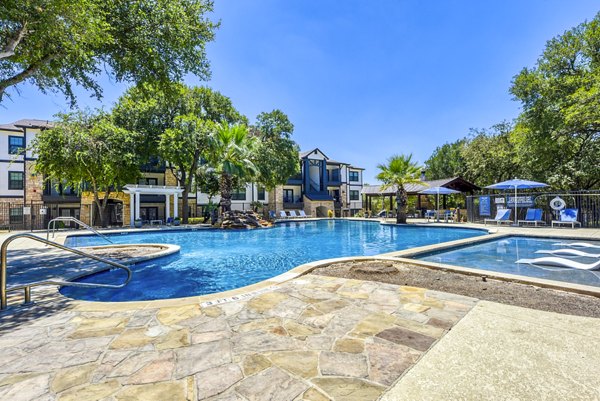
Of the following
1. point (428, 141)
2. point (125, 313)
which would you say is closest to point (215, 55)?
point (125, 313)

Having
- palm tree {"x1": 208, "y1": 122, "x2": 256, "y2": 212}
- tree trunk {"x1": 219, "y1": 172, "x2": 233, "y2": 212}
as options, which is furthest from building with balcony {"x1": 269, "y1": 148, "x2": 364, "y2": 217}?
palm tree {"x1": 208, "y1": 122, "x2": 256, "y2": 212}

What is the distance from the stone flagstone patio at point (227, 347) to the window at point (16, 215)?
26001 mm

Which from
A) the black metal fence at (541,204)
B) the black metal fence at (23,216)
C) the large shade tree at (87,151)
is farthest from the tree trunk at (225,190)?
the black metal fence at (541,204)

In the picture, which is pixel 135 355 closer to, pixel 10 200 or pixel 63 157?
pixel 63 157

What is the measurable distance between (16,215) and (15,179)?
3.26m

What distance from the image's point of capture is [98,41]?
267 inches

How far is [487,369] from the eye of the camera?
7.25ft

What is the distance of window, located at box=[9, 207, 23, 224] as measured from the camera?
21953 mm

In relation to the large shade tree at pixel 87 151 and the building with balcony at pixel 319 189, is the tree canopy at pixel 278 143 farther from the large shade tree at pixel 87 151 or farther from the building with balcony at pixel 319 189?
the large shade tree at pixel 87 151

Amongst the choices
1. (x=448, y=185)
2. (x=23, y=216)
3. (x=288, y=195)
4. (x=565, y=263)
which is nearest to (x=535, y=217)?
(x=448, y=185)

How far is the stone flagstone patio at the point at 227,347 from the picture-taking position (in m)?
2.03

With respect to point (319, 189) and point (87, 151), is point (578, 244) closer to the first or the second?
point (87, 151)

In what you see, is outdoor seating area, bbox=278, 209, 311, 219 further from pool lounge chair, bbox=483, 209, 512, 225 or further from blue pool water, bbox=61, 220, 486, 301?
pool lounge chair, bbox=483, 209, 512, 225

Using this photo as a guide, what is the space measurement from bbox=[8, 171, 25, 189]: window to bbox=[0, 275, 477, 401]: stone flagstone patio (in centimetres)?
2769
